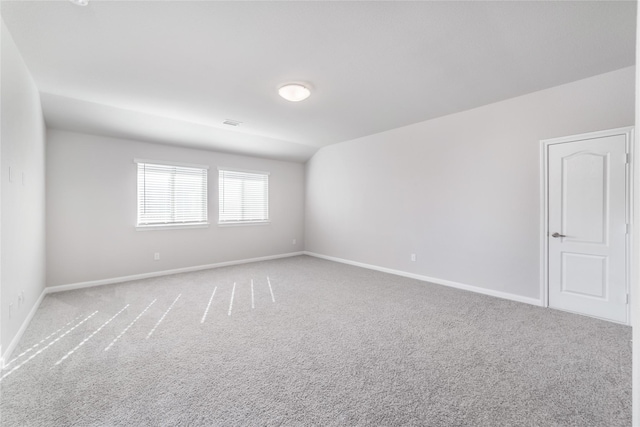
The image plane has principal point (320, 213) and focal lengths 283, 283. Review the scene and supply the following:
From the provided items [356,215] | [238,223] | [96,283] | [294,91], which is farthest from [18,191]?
[356,215]

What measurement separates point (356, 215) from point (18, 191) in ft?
15.2

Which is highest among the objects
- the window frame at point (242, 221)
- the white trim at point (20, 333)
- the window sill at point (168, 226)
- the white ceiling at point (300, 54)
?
the white ceiling at point (300, 54)

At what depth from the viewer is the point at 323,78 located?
300 cm

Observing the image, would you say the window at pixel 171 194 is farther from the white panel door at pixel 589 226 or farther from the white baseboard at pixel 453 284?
the white panel door at pixel 589 226

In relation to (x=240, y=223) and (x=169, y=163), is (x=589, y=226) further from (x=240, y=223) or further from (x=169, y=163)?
(x=169, y=163)

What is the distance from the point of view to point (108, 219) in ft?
14.5

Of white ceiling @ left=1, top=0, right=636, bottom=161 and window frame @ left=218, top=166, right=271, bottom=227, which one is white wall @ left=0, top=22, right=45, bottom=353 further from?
window frame @ left=218, top=166, right=271, bottom=227

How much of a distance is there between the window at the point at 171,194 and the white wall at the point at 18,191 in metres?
1.37

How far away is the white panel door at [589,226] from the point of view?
2904 mm

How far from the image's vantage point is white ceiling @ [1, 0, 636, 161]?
79.0 inches

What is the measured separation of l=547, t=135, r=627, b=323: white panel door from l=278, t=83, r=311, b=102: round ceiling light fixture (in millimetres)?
2920

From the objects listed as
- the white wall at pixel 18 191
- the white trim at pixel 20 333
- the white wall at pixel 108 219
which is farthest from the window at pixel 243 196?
the white trim at pixel 20 333

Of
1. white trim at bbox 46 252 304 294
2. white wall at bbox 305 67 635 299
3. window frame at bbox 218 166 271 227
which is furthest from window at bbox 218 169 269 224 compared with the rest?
white wall at bbox 305 67 635 299

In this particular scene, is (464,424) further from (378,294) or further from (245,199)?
(245,199)
